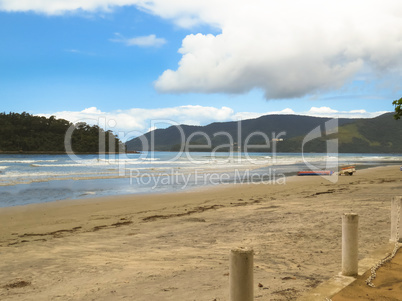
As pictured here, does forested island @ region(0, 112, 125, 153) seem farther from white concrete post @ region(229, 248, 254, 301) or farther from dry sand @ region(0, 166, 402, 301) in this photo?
white concrete post @ region(229, 248, 254, 301)

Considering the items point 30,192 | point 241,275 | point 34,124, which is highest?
point 34,124

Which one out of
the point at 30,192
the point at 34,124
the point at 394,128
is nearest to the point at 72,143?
the point at 34,124

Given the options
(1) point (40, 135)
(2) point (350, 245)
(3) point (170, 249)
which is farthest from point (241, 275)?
(1) point (40, 135)

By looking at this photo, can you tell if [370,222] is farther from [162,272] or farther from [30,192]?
[30,192]

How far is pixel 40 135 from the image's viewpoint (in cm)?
12975

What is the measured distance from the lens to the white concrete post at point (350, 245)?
4250 mm

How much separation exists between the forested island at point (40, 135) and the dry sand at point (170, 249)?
127 meters

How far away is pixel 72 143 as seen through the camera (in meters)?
138

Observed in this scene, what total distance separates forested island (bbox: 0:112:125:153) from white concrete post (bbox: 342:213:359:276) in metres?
135

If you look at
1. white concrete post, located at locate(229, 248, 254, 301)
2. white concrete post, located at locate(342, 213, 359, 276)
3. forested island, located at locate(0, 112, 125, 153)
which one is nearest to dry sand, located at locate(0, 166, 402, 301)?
white concrete post, located at locate(342, 213, 359, 276)

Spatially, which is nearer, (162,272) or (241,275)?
(241,275)

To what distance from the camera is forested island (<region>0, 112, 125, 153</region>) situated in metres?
124

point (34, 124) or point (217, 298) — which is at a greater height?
point (34, 124)

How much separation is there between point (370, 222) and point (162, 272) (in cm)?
563
